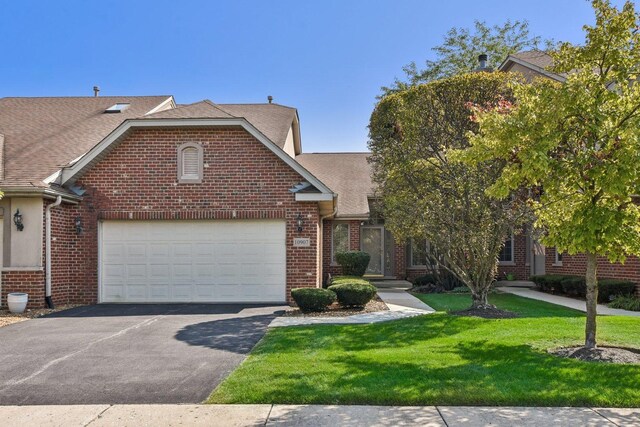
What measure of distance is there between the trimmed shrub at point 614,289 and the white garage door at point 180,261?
876cm

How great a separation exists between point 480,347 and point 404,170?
6332 mm

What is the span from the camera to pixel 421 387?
590 centimetres

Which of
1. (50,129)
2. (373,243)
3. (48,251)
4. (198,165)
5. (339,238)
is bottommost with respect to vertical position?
(373,243)

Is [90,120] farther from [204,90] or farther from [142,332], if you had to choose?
[142,332]

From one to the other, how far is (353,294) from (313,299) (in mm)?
1040

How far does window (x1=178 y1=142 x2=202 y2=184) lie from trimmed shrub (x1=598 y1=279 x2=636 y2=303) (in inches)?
438

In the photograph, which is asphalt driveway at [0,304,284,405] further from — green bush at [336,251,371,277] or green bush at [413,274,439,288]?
green bush at [413,274,439,288]

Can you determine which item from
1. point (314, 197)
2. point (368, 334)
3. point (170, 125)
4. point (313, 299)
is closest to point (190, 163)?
point (170, 125)

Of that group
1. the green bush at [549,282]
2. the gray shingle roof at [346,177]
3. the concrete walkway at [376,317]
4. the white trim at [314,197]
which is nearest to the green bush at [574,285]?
the green bush at [549,282]

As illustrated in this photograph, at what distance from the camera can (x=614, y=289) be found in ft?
45.8

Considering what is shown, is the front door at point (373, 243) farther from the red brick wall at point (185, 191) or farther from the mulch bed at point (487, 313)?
the mulch bed at point (487, 313)

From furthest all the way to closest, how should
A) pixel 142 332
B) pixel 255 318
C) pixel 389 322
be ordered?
1. pixel 255 318
2. pixel 389 322
3. pixel 142 332

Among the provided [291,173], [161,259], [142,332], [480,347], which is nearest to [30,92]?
[161,259]

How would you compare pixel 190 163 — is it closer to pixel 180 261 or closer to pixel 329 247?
pixel 180 261
